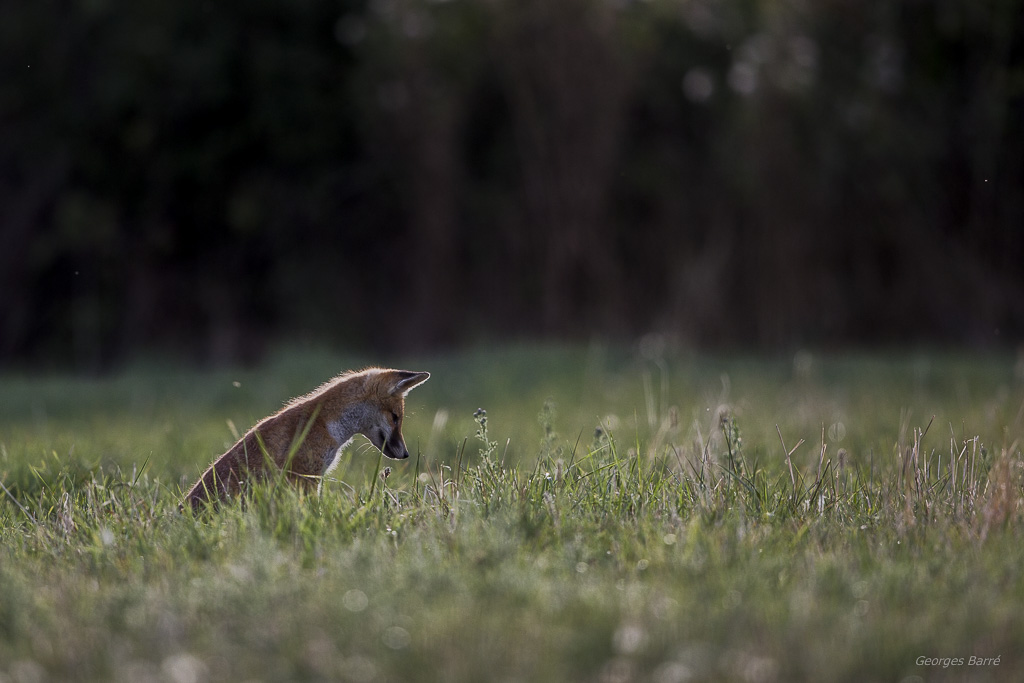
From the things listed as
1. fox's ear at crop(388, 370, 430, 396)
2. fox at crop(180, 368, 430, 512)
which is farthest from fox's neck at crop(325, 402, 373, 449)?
fox's ear at crop(388, 370, 430, 396)

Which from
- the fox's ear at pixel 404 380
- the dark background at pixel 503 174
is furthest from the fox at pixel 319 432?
the dark background at pixel 503 174

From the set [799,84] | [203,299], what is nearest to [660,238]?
[799,84]

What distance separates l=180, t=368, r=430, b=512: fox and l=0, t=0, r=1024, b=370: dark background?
935 centimetres

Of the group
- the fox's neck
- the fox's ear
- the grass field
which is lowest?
the grass field

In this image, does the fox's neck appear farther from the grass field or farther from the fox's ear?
the grass field

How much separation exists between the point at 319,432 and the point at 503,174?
11073 millimetres

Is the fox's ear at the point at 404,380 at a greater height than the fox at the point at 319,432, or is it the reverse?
the fox's ear at the point at 404,380

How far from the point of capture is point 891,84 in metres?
14.7

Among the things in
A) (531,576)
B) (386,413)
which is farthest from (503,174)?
(531,576)

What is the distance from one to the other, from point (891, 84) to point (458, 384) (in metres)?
8.73

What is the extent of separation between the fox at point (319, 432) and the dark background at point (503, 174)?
9.35 meters

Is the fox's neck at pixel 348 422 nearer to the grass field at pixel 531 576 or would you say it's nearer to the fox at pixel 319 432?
the fox at pixel 319 432

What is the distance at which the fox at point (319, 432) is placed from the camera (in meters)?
4.11

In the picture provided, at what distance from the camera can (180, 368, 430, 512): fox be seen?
13.5ft
